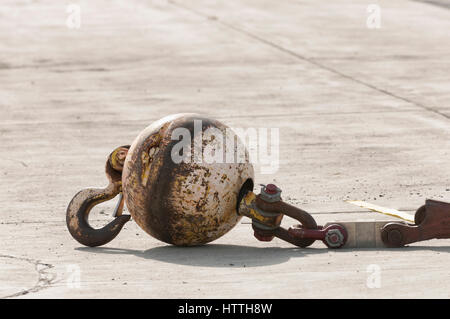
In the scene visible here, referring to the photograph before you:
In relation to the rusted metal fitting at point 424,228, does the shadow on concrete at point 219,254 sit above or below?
below

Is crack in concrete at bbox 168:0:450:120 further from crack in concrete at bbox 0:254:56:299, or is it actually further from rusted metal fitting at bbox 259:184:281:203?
crack in concrete at bbox 0:254:56:299

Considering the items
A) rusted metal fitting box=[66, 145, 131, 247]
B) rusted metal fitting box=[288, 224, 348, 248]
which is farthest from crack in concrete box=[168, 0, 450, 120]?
rusted metal fitting box=[66, 145, 131, 247]

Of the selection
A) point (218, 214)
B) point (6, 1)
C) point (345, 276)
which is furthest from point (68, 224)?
point (6, 1)

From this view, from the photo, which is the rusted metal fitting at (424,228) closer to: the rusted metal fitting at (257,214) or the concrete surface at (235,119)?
the concrete surface at (235,119)

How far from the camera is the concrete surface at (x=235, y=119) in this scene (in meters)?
7.42

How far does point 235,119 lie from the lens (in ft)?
47.4

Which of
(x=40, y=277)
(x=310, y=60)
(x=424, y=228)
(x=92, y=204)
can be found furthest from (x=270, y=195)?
(x=310, y=60)

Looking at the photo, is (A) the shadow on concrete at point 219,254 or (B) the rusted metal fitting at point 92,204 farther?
(B) the rusted metal fitting at point 92,204

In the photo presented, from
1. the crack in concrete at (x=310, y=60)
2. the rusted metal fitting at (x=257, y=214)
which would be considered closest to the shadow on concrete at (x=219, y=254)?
the rusted metal fitting at (x=257, y=214)

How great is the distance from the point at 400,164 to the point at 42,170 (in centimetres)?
378

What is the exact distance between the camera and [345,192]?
34.1 ft

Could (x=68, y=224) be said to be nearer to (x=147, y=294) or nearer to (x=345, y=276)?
(x=147, y=294)

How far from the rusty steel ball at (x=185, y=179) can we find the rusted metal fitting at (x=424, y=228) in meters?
1.14

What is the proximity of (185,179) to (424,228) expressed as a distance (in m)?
1.77
